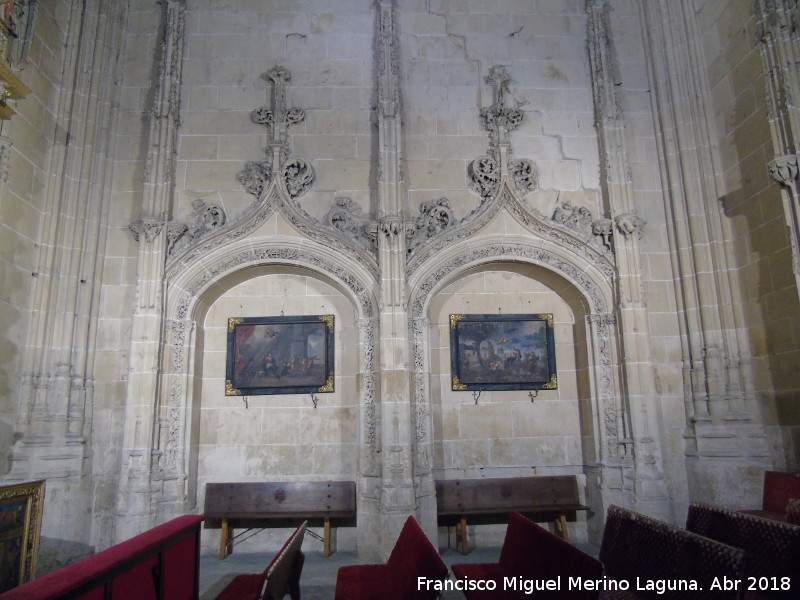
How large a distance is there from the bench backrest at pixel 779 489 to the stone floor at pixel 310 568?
291 cm

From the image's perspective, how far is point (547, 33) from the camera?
859cm

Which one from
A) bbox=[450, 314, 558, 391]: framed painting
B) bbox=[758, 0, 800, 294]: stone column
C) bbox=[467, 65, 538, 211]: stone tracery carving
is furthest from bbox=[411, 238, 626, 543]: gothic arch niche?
bbox=[758, 0, 800, 294]: stone column

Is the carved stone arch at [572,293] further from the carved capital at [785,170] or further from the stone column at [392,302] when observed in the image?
the carved capital at [785,170]

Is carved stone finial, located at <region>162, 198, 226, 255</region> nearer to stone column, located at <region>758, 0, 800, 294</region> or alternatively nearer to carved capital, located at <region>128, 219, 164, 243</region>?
carved capital, located at <region>128, 219, 164, 243</region>

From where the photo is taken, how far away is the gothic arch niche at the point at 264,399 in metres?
7.20

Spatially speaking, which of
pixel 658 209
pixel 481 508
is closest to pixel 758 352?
pixel 658 209

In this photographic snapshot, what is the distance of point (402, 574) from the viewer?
155 inches

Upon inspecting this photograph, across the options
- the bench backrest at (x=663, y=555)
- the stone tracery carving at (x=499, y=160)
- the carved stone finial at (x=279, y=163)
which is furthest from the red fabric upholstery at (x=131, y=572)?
the stone tracery carving at (x=499, y=160)

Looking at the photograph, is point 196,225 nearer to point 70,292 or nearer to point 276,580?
point 70,292

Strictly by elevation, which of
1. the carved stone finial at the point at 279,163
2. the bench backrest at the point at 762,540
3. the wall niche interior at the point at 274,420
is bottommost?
the bench backrest at the point at 762,540

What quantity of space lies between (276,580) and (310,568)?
10.4ft

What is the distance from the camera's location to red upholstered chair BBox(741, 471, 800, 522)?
570cm

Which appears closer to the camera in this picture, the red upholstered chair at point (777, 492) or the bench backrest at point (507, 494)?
the red upholstered chair at point (777, 492)

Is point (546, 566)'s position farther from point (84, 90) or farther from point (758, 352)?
point (84, 90)
